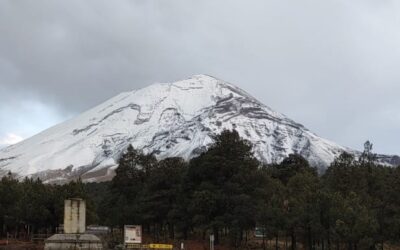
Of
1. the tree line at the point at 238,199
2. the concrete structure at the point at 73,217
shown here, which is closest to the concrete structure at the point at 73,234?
the concrete structure at the point at 73,217

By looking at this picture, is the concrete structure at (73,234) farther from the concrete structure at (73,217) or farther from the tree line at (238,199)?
the tree line at (238,199)

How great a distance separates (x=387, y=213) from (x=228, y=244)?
782 inches

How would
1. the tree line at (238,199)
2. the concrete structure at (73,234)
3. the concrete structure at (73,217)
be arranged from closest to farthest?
the concrete structure at (73,234) < the concrete structure at (73,217) < the tree line at (238,199)

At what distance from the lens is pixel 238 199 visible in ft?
197

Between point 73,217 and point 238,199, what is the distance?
28.1 meters

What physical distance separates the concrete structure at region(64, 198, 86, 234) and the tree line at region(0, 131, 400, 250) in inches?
869

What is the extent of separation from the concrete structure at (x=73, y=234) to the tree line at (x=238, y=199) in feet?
71.5

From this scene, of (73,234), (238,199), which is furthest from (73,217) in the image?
(238,199)

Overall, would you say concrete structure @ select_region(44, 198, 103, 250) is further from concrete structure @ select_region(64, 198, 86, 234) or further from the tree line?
the tree line

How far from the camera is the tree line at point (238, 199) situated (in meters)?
50.3

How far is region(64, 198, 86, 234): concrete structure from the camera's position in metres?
34.1

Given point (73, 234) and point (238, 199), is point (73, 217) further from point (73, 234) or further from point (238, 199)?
point (238, 199)

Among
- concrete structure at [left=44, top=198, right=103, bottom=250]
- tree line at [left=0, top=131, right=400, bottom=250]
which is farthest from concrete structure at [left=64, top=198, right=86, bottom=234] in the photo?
tree line at [left=0, top=131, right=400, bottom=250]

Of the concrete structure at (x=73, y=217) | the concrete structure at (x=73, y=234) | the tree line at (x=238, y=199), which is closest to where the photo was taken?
the concrete structure at (x=73, y=234)
